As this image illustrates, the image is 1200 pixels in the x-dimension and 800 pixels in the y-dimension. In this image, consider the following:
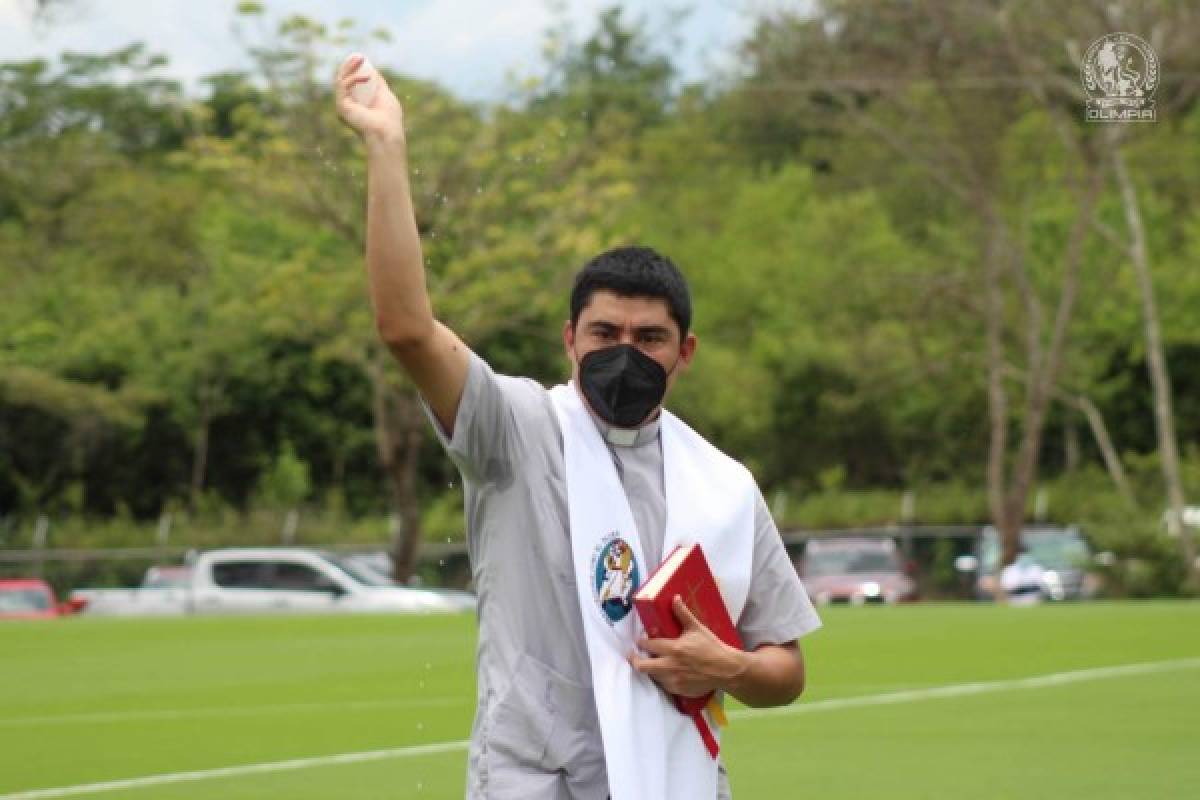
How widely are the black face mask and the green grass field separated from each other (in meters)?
6.89

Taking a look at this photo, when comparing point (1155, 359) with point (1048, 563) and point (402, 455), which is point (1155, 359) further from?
point (402, 455)

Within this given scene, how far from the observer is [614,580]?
14.2ft

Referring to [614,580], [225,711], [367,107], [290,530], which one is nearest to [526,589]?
[614,580]

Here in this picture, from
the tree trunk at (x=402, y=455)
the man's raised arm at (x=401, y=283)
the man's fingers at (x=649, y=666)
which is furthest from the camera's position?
the tree trunk at (x=402, y=455)

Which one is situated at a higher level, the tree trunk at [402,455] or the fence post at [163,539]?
the tree trunk at [402,455]

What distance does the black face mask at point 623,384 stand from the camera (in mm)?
4410

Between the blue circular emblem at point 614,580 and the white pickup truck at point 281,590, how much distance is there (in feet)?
105

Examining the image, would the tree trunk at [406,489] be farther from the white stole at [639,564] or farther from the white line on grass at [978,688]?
the white stole at [639,564]

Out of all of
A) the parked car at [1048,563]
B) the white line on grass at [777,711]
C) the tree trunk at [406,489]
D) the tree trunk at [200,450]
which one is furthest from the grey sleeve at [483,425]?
the tree trunk at [200,450]

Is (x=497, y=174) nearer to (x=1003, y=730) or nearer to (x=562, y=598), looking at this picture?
(x=1003, y=730)

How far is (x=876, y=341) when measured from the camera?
6019cm

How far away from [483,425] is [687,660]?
55 centimetres

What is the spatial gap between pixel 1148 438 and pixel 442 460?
20.5 meters

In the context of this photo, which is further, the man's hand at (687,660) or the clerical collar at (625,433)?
the clerical collar at (625,433)
